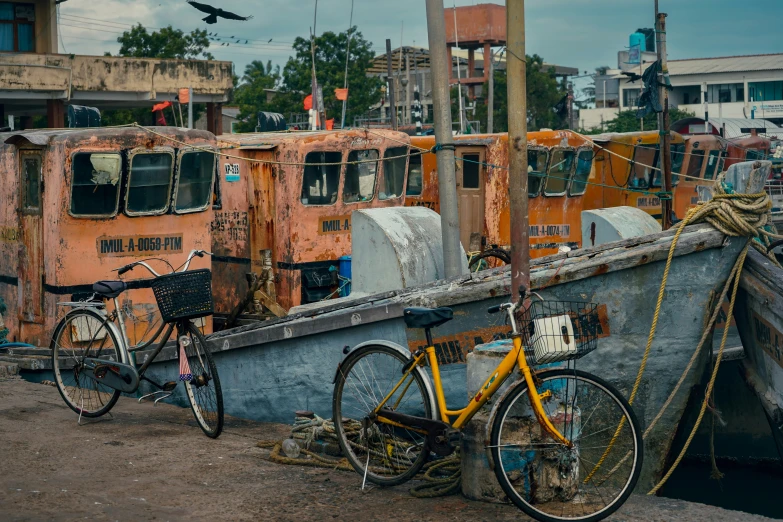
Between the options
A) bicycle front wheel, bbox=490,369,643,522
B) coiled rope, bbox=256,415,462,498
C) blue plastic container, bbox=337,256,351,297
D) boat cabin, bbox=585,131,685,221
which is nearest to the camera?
bicycle front wheel, bbox=490,369,643,522

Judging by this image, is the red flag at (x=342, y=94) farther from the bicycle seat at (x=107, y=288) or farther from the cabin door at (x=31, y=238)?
the bicycle seat at (x=107, y=288)

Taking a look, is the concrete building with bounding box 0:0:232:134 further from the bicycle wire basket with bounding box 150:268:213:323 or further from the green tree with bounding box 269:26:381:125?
the bicycle wire basket with bounding box 150:268:213:323

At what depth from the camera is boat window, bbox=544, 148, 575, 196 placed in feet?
57.3

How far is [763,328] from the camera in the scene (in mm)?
6352

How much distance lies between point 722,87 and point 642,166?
51.9 metres

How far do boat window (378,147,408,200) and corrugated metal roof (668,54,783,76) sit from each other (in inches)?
2298

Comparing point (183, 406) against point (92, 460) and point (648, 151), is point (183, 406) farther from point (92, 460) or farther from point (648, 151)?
point (648, 151)

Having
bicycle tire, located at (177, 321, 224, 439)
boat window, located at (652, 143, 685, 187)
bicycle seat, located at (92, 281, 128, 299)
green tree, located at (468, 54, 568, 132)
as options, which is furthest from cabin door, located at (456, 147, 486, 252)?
green tree, located at (468, 54, 568, 132)

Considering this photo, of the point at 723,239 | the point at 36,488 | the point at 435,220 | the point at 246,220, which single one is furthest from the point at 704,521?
the point at 246,220

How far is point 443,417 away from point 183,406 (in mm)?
3849

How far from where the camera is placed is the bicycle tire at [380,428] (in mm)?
5113

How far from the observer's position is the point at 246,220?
1366 centimetres

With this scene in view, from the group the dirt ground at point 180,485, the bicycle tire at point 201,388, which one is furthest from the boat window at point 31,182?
the bicycle tire at point 201,388

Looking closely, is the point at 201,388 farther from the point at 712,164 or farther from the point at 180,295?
the point at 712,164
